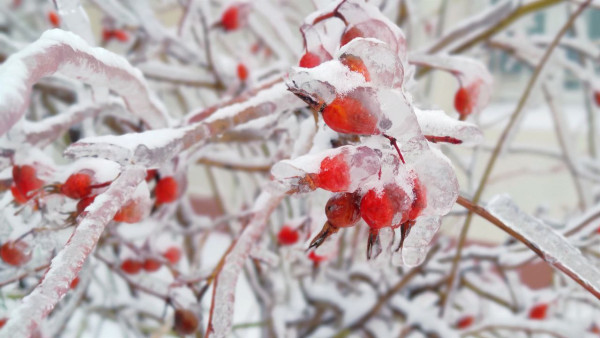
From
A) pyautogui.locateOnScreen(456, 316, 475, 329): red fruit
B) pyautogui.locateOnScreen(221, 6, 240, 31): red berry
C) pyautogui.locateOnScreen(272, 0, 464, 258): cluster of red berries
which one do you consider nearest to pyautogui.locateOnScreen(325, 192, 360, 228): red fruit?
pyautogui.locateOnScreen(272, 0, 464, 258): cluster of red berries

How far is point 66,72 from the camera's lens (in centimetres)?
17

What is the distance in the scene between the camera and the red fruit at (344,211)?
0.51 feet

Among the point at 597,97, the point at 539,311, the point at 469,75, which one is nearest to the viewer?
the point at 469,75

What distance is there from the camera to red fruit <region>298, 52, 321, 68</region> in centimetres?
17

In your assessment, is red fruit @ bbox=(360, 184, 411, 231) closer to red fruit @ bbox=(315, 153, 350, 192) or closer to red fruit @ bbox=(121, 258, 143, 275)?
red fruit @ bbox=(315, 153, 350, 192)

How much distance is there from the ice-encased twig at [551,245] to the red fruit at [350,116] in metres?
0.06

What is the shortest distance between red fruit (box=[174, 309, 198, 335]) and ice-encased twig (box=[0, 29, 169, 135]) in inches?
4.4

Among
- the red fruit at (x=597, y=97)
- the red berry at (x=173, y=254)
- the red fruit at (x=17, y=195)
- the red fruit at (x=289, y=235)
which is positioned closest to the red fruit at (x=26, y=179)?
the red fruit at (x=17, y=195)

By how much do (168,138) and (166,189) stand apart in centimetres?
10

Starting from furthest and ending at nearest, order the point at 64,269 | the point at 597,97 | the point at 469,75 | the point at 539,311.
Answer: the point at 597,97, the point at 539,311, the point at 469,75, the point at 64,269

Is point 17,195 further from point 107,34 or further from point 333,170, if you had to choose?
point 107,34

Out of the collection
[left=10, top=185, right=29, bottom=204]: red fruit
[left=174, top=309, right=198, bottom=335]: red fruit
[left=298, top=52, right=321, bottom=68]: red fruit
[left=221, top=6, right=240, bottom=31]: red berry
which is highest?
[left=221, top=6, right=240, bottom=31]: red berry

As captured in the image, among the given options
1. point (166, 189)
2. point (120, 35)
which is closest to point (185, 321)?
point (166, 189)

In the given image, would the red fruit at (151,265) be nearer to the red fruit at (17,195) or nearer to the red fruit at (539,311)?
the red fruit at (17,195)
